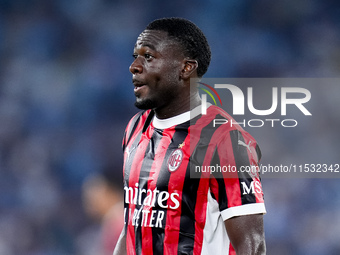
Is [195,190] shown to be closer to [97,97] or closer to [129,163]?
[129,163]

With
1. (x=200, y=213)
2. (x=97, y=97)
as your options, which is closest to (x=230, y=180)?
(x=200, y=213)

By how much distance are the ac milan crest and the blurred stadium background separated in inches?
107

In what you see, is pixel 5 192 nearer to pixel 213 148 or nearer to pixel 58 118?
pixel 58 118

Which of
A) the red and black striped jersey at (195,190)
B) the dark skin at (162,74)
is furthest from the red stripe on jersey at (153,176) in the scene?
the dark skin at (162,74)

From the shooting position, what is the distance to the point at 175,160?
6.10 feet

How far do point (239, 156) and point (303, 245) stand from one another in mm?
2845

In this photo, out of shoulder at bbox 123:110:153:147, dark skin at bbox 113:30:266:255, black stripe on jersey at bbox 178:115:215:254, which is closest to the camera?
black stripe on jersey at bbox 178:115:215:254

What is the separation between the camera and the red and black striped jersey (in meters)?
1.77

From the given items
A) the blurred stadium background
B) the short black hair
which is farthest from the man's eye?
the blurred stadium background

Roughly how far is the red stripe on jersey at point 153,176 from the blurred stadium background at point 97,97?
2.66 m

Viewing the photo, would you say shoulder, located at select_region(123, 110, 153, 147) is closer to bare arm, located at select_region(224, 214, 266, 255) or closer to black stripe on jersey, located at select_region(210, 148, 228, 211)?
black stripe on jersey, located at select_region(210, 148, 228, 211)

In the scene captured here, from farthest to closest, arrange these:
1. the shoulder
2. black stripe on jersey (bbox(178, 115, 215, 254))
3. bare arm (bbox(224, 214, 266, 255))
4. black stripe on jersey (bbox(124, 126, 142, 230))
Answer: the shoulder → black stripe on jersey (bbox(124, 126, 142, 230)) → black stripe on jersey (bbox(178, 115, 215, 254)) → bare arm (bbox(224, 214, 266, 255))

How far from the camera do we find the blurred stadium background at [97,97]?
14.7ft

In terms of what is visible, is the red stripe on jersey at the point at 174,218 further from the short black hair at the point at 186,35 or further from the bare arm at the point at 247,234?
the short black hair at the point at 186,35
